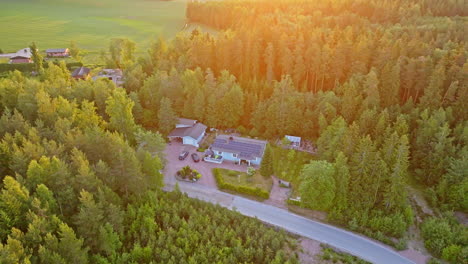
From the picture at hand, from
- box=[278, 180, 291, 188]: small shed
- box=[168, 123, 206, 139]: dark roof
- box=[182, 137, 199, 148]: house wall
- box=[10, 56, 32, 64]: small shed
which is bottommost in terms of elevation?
box=[278, 180, 291, 188]: small shed

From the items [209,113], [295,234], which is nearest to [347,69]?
[209,113]

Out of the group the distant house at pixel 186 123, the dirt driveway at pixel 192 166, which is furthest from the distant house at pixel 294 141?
the distant house at pixel 186 123

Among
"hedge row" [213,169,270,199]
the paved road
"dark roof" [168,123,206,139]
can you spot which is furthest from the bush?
"dark roof" [168,123,206,139]

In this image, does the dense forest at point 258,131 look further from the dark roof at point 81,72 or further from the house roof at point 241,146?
the dark roof at point 81,72

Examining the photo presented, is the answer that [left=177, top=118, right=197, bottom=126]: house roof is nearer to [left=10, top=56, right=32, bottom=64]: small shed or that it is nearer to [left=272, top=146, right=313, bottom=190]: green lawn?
[left=272, top=146, right=313, bottom=190]: green lawn

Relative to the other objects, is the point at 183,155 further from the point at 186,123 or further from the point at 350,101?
the point at 350,101

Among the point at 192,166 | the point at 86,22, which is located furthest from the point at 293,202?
the point at 86,22
